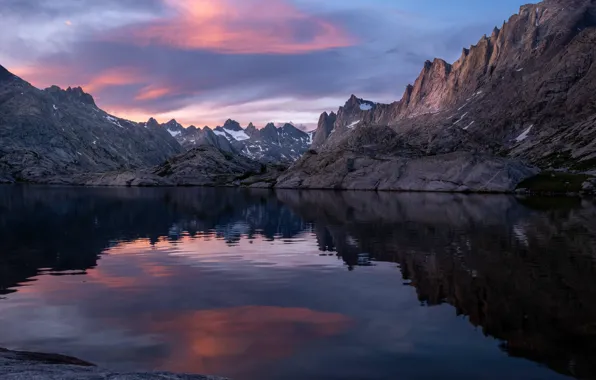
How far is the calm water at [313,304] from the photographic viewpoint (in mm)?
20609

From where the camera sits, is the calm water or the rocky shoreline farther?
the calm water

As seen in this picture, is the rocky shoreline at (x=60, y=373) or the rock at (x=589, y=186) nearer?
Answer: the rocky shoreline at (x=60, y=373)

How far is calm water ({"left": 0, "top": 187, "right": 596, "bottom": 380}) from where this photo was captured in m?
20.6

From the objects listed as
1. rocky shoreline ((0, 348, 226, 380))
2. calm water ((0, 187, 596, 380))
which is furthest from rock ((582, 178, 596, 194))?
rocky shoreline ((0, 348, 226, 380))

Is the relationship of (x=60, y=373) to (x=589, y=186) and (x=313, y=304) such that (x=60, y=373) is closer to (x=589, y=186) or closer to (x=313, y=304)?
(x=313, y=304)

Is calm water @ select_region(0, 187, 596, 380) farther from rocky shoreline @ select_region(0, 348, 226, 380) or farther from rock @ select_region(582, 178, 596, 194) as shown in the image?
rock @ select_region(582, 178, 596, 194)

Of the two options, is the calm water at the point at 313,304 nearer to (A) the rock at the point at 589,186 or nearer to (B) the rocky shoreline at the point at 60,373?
(B) the rocky shoreline at the point at 60,373

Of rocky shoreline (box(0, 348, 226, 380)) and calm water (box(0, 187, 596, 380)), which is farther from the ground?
rocky shoreline (box(0, 348, 226, 380))

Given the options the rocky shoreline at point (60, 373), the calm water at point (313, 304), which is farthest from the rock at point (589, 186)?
the rocky shoreline at point (60, 373)

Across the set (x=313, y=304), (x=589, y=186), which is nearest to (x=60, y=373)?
(x=313, y=304)

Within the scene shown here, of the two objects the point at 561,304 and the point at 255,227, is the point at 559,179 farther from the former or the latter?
the point at 561,304

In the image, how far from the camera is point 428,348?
21984mm

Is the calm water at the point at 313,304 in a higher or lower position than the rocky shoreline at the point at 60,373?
lower

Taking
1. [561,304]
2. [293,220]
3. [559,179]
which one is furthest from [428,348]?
[559,179]
